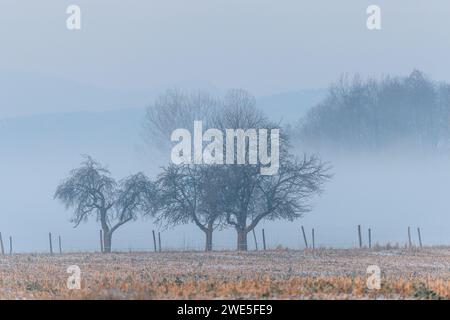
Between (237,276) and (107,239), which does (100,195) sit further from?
(237,276)

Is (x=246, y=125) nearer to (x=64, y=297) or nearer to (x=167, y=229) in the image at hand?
(x=167, y=229)

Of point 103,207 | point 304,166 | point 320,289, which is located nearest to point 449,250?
point 304,166

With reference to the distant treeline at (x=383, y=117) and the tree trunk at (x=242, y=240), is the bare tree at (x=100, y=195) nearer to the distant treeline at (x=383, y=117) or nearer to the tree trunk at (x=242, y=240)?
the tree trunk at (x=242, y=240)

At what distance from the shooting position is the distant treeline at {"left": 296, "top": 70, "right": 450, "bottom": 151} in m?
64.2

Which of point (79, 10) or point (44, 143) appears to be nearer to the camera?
point (79, 10)

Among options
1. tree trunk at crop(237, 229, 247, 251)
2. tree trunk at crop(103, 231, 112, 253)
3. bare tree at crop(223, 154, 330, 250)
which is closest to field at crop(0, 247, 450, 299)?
bare tree at crop(223, 154, 330, 250)

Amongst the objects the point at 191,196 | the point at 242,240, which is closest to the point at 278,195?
the point at 242,240

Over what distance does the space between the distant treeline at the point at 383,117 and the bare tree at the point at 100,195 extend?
11004 mm

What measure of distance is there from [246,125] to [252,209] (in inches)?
205

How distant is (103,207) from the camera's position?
64125 mm

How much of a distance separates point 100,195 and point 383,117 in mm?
19191

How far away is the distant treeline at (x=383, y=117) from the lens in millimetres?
A: 64250

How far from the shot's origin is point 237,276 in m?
33.2
